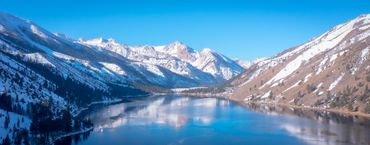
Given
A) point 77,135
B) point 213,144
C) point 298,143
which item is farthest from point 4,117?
point 298,143

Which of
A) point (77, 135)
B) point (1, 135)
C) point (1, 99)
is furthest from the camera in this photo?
point (1, 99)

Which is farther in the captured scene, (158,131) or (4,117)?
(158,131)

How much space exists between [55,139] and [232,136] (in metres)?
64.4

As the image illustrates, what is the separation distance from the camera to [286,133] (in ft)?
637

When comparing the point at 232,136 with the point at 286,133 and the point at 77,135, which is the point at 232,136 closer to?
the point at 286,133

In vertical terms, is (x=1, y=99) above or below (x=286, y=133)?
above

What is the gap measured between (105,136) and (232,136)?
46834mm

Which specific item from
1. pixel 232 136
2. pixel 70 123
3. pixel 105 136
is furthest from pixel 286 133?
pixel 70 123

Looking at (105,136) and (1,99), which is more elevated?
(1,99)

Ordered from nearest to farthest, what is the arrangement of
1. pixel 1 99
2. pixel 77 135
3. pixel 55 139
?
pixel 55 139 → pixel 77 135 → pixel 1 99

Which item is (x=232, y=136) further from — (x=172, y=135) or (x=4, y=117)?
(x=4, y=117)

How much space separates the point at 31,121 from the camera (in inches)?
7160

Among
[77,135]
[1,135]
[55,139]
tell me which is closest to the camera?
[1,135]

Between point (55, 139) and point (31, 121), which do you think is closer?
point (55, 139)
